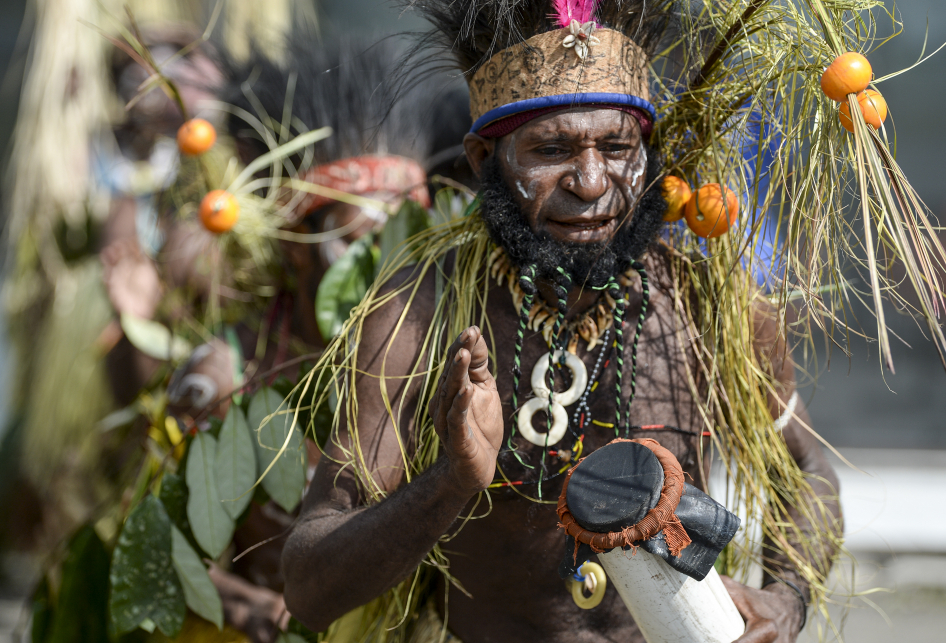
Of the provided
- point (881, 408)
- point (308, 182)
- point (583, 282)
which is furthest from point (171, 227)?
point (881, 408)

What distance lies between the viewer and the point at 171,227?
9.70ft

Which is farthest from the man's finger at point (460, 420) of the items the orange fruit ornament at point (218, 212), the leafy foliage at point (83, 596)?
the leafy foliage at point (83, 596)

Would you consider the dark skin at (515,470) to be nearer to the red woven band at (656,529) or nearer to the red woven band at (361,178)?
the red woven band at (656,529)

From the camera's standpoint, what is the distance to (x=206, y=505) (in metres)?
1.78

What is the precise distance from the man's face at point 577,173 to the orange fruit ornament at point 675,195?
9 centimetres

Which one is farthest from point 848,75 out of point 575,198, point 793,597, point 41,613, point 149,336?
point 149,336

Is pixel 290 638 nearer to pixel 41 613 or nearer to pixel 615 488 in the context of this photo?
pixel 41 613

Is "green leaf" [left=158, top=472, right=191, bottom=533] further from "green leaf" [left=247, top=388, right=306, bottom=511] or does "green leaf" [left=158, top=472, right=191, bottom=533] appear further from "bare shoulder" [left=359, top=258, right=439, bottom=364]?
"bare shoulder" [left=359, top=258, right=439, bottom=364]

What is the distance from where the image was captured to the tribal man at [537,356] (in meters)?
1.42

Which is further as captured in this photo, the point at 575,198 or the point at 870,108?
the point at 575,198

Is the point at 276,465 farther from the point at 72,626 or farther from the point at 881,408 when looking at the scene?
the point at 881,408

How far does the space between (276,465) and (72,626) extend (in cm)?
72

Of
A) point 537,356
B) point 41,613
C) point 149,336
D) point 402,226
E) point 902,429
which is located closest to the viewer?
point 537,356

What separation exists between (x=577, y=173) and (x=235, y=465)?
3.17 ft
